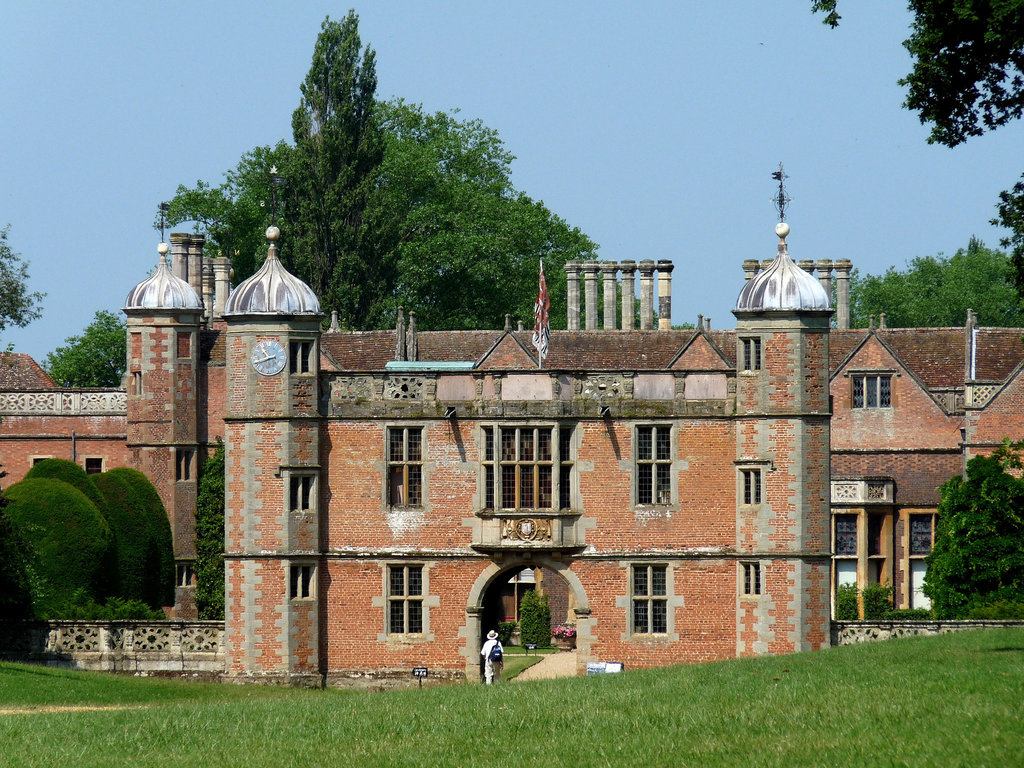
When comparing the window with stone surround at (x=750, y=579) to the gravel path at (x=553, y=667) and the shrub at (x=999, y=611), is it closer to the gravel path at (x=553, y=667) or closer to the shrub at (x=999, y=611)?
the gravel path at (x=553, y=667)

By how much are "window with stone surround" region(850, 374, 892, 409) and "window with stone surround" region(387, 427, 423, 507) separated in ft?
62.6

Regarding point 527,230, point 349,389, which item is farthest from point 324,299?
point 349,389

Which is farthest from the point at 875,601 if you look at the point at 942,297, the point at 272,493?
the point at 942,297

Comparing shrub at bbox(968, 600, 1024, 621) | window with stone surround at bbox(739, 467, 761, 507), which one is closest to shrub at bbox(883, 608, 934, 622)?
shrub at bbox(968, 600, 1024, 621)

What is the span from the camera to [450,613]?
41969 mm

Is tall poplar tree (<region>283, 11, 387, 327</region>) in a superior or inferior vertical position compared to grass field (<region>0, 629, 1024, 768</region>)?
superior

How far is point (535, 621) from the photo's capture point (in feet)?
192

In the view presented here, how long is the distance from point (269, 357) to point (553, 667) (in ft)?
40.2

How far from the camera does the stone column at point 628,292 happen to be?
6606 cm

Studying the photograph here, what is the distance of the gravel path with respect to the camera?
46084 mm

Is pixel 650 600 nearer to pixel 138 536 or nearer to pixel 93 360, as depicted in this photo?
pixel 138 536

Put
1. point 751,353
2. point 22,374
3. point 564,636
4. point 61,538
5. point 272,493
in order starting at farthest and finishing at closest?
1. point 22,374
2. point 564,636
3. point 61,538
4. point 751,353
5. point 272,493

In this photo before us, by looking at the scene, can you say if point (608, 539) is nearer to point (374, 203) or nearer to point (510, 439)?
point (510, 439)

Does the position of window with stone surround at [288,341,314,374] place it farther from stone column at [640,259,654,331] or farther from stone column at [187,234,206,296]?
stone column at [640,259,654,331]
